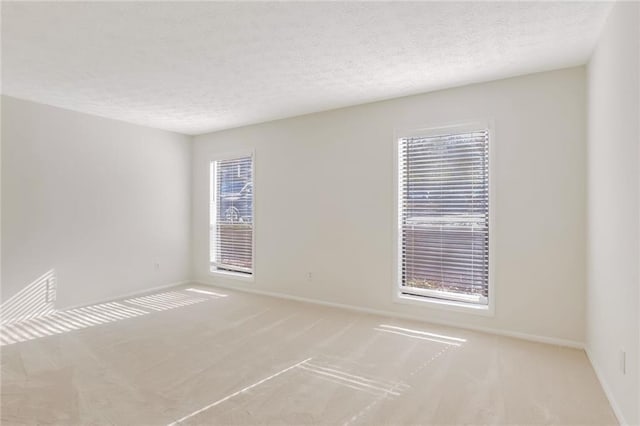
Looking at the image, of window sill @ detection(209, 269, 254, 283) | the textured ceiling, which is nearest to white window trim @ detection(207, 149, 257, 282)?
window sill @ detection(209, 269, 254, 283)

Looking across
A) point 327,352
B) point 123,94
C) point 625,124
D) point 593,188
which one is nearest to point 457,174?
point 593,188

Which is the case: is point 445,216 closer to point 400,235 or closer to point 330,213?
point 400,235

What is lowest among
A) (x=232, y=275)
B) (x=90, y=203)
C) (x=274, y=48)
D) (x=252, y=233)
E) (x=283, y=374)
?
(x=283, y=374)

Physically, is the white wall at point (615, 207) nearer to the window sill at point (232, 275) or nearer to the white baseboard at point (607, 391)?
the white baseboard at point (607, 391)

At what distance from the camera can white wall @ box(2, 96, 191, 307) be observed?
4.09 meters

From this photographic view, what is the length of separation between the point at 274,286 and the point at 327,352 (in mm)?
2241

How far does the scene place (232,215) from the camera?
5.87 metres

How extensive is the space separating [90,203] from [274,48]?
3.67 meters

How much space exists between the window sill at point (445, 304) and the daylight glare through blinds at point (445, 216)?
57 millimetres

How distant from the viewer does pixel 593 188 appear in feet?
9.50

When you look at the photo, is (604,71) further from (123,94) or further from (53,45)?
(123,94)

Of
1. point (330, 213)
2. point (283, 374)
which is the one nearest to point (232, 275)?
point (330, 213)

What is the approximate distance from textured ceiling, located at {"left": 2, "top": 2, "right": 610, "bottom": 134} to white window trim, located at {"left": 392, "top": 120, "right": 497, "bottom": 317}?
455 mm

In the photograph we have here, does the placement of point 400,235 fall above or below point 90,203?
below
